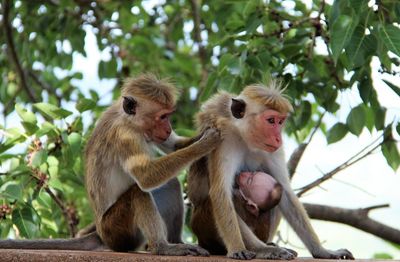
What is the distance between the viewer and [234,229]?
19.8 ft

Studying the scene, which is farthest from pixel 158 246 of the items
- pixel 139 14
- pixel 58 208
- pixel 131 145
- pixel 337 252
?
pixel 139 14

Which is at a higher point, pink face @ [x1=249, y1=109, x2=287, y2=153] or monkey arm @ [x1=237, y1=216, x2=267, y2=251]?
pink face @ [x1=249, y1=109, x2=287, y2=153]

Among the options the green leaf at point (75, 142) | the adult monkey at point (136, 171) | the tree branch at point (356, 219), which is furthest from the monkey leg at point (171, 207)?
the tree branch at point (356, 219)

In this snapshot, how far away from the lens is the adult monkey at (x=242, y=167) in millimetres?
6152

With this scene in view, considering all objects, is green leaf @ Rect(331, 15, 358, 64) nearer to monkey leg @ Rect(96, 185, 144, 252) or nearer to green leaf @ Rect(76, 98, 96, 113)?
monkey leg @ Rect(96, 185, 144, 252)

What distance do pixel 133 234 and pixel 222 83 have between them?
1.65 metres

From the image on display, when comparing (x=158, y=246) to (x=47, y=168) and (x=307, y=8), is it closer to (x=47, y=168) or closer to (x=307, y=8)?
(x=47, y=168)

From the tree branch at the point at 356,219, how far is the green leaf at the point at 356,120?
1.08m

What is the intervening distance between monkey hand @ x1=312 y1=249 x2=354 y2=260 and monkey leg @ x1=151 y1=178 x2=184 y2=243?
3.81 ft

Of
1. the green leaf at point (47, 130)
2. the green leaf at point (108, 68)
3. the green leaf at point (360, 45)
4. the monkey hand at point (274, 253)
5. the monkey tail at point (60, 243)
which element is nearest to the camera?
the monkey hand at point (274, 253)

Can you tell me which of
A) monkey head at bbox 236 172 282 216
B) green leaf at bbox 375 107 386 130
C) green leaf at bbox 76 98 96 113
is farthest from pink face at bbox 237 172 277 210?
green leaf at bbox 76 98 96 113

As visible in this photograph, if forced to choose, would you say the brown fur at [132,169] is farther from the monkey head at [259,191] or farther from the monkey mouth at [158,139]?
the monkey head at [259,191]

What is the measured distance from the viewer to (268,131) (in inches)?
253

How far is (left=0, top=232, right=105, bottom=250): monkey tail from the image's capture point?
6.46 meters
